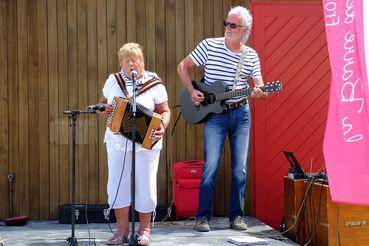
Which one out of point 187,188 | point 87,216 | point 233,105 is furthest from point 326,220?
point 87,216

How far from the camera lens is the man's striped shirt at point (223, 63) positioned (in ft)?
19.3

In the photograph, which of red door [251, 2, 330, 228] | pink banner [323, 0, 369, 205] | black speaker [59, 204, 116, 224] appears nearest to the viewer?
pink banner [323, 0, 369, 205]

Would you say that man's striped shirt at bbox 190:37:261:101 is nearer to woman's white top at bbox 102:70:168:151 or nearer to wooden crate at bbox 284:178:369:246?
woman's white top at bbox 102:70:168:151

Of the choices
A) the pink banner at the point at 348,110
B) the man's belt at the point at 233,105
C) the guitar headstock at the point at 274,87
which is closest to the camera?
the pink banner at the point at 348,110

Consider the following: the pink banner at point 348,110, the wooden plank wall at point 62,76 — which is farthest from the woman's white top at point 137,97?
the wooden plank wall at point 62,76

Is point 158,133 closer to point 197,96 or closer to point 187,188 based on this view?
point 197,96

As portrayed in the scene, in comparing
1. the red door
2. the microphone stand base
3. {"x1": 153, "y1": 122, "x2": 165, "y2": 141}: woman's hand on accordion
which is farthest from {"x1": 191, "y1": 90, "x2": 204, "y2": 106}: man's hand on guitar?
the microphone stand base

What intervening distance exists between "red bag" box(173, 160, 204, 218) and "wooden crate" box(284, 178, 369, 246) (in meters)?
1.14

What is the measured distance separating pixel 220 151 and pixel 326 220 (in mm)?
1116

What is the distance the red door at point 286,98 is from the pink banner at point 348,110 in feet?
6.95

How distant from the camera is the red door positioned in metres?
7.04

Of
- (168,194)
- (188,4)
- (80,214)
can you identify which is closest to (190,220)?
(168,194)

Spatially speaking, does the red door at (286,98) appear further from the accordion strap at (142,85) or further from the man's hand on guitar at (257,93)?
the accordion strap at (142,85)

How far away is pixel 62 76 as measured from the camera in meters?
6.85
